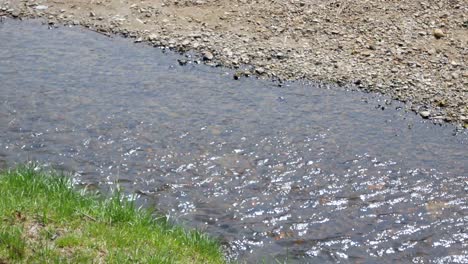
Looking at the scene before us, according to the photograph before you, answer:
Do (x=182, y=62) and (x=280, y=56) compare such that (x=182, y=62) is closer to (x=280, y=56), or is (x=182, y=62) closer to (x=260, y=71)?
(x=260, y=71)

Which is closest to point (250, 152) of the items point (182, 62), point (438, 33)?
point (182, 62)

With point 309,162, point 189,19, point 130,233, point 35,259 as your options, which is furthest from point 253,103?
point 35,259

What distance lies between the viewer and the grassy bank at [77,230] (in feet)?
21.1

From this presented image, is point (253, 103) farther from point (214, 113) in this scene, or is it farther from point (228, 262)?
point (228, 262)

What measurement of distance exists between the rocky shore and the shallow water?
2.09ft

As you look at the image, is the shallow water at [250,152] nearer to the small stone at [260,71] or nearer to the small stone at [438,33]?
the small stone at [260,71]

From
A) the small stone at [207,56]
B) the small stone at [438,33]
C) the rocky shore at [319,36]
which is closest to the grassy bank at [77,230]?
the rocky shore at [319,36]

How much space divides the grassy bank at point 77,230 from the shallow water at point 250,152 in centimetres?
107

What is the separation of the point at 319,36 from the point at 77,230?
10.2 metres

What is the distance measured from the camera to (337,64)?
14.7 metres

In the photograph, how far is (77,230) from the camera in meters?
7.00

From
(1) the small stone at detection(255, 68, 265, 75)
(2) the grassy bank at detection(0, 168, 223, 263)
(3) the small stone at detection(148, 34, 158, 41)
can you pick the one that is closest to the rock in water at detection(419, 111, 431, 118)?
(1) the small stone at detection(255, 68, 265, 75)

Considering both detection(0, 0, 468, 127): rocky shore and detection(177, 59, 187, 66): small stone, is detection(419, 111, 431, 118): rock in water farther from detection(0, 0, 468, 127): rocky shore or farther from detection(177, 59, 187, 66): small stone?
detection(177, 59, 187, 66): small stone

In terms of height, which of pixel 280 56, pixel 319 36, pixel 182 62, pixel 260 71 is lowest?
pixel 182 62
